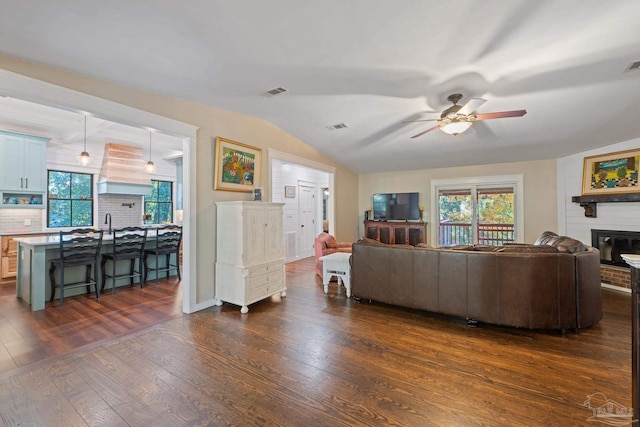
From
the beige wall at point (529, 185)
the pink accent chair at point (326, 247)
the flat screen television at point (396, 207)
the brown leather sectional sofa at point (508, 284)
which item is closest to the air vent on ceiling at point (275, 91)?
the brown leather sectional sofa at point (508, 284)

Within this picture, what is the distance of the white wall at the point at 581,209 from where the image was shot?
4.45 meters

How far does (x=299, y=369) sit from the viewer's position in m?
2.24

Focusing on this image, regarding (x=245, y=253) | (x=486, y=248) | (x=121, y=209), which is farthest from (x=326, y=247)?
(x=121, y=209)

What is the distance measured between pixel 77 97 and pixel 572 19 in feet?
14.4

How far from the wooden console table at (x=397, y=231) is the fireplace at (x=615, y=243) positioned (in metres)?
3.04

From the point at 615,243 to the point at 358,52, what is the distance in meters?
5.41

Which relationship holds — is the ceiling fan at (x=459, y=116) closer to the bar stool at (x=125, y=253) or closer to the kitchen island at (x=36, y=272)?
the bar stool at (x=125, y=253)

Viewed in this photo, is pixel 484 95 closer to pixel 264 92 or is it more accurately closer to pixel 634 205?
pixel 264 92

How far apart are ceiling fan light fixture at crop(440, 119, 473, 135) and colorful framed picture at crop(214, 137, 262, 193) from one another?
8.98ft

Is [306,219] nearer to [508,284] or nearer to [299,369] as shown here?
[508,284]

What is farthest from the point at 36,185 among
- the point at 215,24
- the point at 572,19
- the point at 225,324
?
the point at 572,19

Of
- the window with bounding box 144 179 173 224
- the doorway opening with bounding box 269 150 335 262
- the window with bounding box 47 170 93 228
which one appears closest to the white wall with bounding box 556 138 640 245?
the doorway opening with bounding box 269 150 335 262

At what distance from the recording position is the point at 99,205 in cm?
646

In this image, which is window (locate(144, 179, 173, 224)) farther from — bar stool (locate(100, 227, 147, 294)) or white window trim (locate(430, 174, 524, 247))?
white window trim (locate(430, 174, 524, 247))
